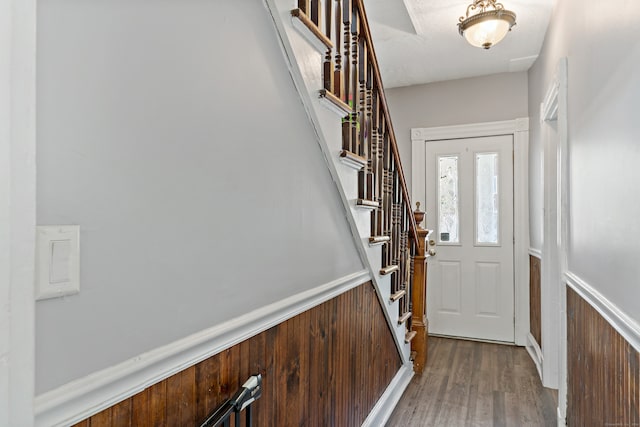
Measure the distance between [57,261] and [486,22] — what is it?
270 cm

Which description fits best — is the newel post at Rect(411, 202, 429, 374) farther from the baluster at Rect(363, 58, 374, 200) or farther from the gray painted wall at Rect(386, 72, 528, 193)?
the gray painted wall at Rect(386, 72, 528, 193)

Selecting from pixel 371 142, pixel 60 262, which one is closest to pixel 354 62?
pixel 371 142

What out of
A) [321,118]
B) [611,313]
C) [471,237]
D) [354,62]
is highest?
[354,62]

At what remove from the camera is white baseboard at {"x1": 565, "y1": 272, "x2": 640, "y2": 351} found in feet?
3.70

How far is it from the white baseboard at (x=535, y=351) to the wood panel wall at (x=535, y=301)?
0.04 metres

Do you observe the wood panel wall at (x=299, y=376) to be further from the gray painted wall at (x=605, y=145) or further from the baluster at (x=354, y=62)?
the gray painted wall at (x=605, y=145)

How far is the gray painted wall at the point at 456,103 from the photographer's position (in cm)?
383

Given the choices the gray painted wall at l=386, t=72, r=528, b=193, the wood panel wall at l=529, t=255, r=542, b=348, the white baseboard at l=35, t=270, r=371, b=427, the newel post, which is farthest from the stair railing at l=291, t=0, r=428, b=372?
the gray painted wall at l=386, t=72, r=528, b=193

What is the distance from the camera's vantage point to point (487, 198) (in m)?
3.95

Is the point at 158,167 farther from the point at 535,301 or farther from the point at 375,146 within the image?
the point at 535,301

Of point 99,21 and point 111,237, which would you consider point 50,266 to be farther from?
point 99,21

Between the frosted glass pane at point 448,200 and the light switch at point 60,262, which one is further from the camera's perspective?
the frosted glass pane at point 448,200

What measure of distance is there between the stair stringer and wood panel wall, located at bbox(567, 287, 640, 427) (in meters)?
0.93

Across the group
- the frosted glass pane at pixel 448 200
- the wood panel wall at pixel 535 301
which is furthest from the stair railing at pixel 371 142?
the frosted glass pane at pixel 448 200
